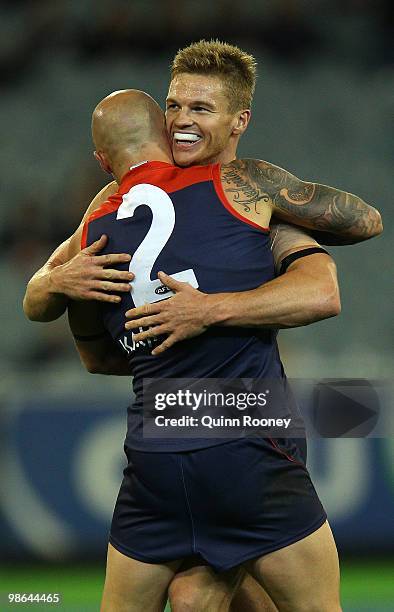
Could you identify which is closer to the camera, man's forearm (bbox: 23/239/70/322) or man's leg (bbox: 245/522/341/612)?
man's leg (bbox: 245/522/341/612)

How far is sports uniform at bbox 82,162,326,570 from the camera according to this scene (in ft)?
8.12

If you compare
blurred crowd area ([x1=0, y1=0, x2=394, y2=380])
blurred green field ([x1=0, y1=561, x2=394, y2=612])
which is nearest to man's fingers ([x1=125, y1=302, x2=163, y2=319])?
blurred green field ([x1=0, y1=561, x2=394, y2=612])

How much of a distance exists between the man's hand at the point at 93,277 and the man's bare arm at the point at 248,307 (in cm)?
12

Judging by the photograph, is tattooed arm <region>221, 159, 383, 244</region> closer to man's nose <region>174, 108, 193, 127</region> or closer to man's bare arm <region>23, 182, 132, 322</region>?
man's nose <region>174, 108, 193, 127</region>

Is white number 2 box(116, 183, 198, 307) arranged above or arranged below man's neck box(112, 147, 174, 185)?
below

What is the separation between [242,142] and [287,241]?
356 cm

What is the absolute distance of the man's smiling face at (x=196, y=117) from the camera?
2725mm

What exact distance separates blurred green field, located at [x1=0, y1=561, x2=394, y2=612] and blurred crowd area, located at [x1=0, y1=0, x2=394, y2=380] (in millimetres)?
1872

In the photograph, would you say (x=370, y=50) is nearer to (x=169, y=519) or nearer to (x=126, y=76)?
(x=126, y=76)

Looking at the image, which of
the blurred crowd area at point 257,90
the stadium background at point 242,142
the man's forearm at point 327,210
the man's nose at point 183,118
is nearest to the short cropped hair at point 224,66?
the man's nose at point 183,118

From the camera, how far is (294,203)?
2562 millimetres

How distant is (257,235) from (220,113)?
1.42 feet

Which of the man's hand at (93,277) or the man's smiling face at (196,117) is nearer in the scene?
the man's hand at (93,277)

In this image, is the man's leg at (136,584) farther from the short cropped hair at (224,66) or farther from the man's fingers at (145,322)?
the short cropped hair at (224,66)
